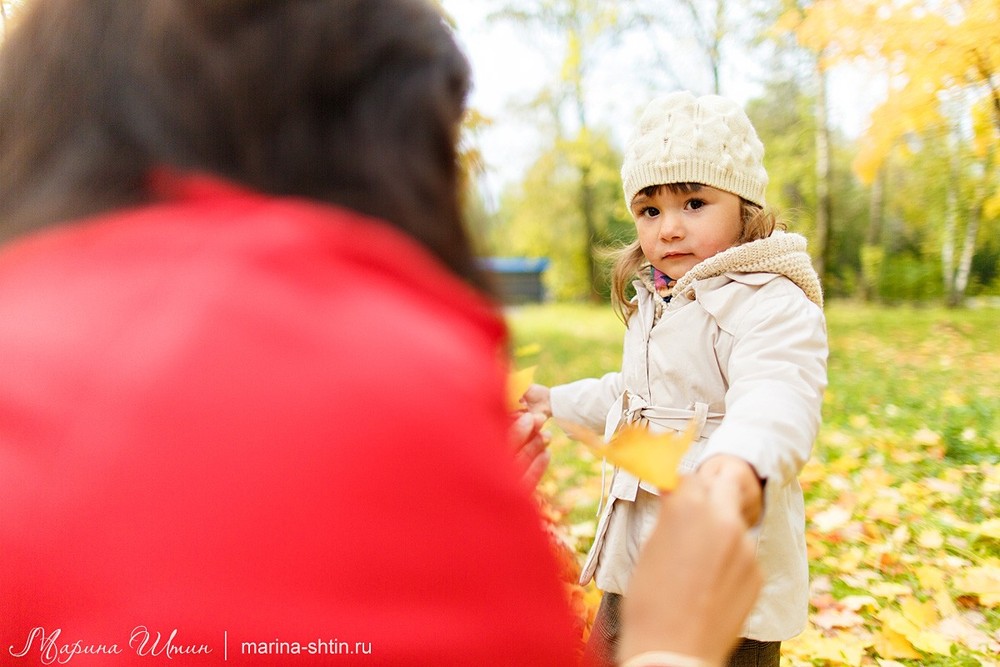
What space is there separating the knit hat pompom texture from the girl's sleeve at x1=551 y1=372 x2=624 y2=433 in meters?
0.52

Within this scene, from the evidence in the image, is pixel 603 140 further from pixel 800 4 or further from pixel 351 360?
pixel 351 360

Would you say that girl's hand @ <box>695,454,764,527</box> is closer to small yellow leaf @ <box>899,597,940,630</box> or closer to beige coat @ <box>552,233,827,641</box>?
beige coat @ <box>552,233,827,641</box>

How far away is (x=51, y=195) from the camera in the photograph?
0.74m

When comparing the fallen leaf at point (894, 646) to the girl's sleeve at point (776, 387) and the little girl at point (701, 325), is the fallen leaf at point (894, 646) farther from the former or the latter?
the girl's sleeve at point (776, 387)

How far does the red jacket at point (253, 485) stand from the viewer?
0.60 meters

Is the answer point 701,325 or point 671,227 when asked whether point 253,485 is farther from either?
point 671,227

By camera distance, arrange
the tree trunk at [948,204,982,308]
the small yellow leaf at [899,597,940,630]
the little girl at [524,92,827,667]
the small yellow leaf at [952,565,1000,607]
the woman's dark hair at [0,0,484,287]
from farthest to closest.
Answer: the tree trunk at [948,204,982,308], the small yellow leaf at [952,565,1000,607], the small yellow leaf at [899,597,940,630], the little girl at [524,92,827,667], the woman's dark hair at [0,0,484,287]

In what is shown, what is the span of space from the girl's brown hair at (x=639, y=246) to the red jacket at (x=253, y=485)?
4.54 ft

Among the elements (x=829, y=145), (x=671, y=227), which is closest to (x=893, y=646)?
(x=671, y=227)

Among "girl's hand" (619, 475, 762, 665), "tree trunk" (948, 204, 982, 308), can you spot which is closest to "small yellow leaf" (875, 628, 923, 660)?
"girl's hand" (619, 475, 762, 665)

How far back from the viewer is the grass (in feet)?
8.36

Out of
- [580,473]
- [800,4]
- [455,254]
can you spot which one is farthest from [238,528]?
[800,4]

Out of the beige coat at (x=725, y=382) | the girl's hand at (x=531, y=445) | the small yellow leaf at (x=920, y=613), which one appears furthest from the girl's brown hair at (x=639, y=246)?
the small yellow leaf at (x=920, y=613)

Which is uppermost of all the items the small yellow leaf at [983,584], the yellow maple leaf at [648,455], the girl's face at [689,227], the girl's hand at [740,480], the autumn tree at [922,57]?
the autumn tree at [922,57]
